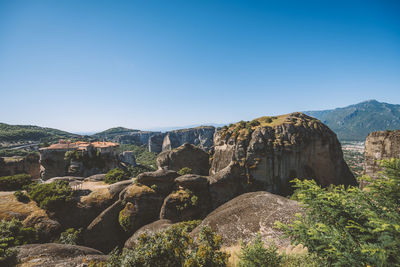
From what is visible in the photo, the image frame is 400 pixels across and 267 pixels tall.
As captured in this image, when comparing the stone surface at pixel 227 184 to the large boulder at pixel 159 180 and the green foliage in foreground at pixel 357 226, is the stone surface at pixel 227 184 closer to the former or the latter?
the large boulder at pixel 159 180

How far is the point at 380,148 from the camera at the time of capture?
1689 centimetres

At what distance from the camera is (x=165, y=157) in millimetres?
49906

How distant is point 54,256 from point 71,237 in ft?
36.4

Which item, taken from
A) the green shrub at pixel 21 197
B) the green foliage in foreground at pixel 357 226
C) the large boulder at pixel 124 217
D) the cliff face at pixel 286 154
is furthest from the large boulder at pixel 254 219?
the green shrub at pixel 21 197

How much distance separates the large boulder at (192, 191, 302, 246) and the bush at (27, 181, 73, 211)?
20.4m

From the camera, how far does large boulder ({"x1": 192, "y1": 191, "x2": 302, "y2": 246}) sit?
1381 cm

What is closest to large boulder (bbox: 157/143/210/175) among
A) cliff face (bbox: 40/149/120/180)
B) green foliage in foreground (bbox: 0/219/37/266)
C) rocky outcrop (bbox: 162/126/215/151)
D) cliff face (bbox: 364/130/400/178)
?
cliff face (bbox: 40/149/120/180)

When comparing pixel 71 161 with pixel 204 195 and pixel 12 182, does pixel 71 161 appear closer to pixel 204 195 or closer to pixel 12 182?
pixel 12 182

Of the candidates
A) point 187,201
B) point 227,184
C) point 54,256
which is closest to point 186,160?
point 227,184

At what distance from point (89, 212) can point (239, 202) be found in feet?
72.9

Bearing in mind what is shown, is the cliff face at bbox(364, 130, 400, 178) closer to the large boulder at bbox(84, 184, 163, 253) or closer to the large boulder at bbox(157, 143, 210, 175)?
the large boulder at bbox(84, 184, 163, 253)

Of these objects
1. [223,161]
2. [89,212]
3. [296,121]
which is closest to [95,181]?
[89,212]

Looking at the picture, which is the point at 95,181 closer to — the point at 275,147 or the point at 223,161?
the point at 223,161

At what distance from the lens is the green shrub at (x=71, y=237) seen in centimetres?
1953
